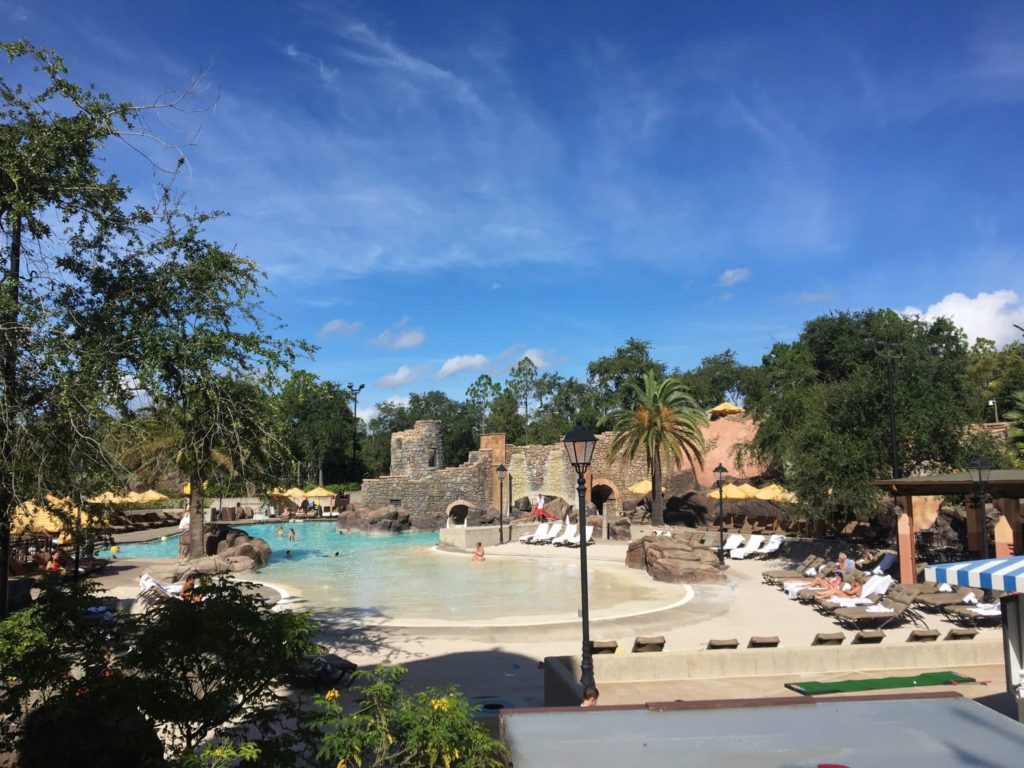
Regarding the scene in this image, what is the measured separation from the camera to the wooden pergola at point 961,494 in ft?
41.8

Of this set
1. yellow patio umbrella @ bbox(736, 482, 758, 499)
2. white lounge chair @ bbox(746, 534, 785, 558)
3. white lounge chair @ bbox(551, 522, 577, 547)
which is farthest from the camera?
yellow patio umbrella @ bbox(736, 482, 758, 499)

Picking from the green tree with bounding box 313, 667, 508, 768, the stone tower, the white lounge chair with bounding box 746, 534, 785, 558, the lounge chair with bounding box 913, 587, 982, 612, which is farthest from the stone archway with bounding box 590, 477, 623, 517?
the green tree with bounding box 313, 667, 508, 768

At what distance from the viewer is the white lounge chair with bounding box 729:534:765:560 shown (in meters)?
21.8

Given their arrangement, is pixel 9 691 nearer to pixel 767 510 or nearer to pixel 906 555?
pixel 906 555

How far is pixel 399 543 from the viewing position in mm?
31844

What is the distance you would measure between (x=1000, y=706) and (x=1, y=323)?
1051 centimetres

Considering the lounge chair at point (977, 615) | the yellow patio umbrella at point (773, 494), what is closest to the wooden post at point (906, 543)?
the lounge chair at point (977, 615)

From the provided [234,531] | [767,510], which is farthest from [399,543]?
[767,510]

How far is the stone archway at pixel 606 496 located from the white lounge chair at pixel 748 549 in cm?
1322

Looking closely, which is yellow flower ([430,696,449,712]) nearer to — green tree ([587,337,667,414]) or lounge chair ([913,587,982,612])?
lounge chair ([913,587,982,612])

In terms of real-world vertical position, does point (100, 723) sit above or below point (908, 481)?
below

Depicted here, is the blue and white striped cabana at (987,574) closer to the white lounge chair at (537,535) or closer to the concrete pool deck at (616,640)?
the concrete pool deck at (616,640)

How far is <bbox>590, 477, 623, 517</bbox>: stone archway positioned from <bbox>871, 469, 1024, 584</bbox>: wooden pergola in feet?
67.6

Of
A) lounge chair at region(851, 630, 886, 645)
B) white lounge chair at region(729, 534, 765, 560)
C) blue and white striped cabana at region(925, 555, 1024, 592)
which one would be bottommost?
white lounge chair at region(729, 534, 765, 560)
